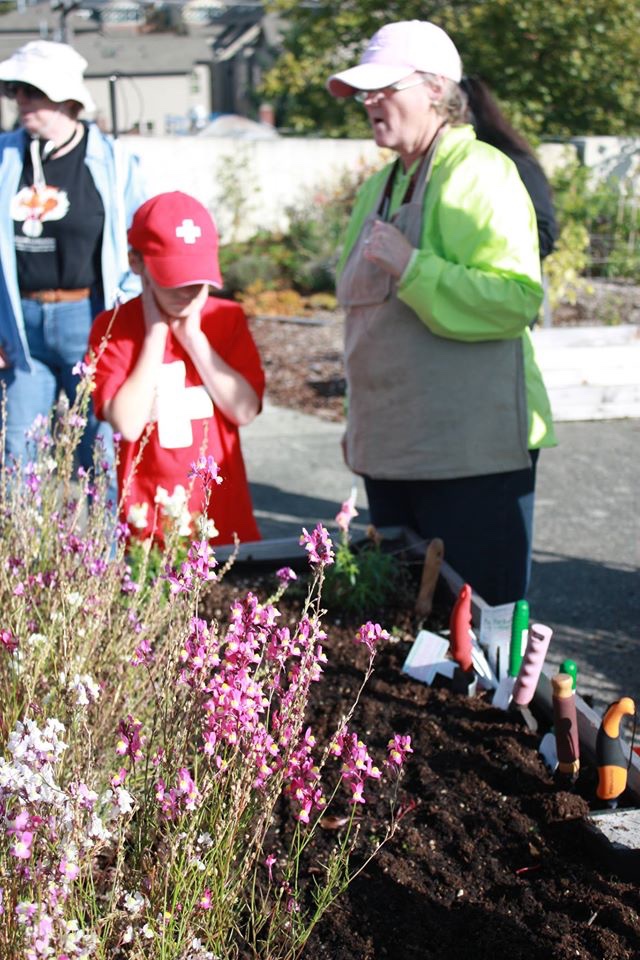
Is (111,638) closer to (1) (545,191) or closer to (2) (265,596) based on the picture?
(2) (265,596)

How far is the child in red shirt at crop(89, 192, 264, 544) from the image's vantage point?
3.08 metres

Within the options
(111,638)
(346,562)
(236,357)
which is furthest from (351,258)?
(111,638)

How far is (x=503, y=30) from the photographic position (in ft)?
71.1

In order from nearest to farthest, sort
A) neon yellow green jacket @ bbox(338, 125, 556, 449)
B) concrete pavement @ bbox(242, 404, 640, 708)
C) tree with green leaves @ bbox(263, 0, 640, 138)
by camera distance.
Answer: neon yellow green jacket @ bbox(338, 125, 556, 449)
concrete pavement @ bbox(242, 404, 640, 708)
tree with green leaves @ bbox(263, 0, 640, 138)

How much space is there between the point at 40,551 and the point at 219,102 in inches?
2555

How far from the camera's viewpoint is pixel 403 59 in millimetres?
2996

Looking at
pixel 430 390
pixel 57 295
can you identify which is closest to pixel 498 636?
pixel 430 390

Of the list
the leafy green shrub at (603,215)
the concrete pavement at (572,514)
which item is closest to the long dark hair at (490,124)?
the concrete pavement at (572,514)

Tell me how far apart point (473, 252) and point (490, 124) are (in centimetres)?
119

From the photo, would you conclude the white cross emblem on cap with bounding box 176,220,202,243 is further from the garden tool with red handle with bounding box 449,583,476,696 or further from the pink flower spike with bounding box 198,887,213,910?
the pink flower spike with bounding box 198,887,213,910

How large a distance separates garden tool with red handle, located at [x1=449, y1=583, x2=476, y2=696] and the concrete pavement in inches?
31.1

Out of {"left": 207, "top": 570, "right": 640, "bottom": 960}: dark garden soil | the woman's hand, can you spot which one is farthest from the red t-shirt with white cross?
{"left": 207, "top": 570, "right": 640, "bottom": 960}: dark garden soil

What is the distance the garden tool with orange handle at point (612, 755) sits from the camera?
2.16m

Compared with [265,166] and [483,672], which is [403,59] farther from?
[265,166]
